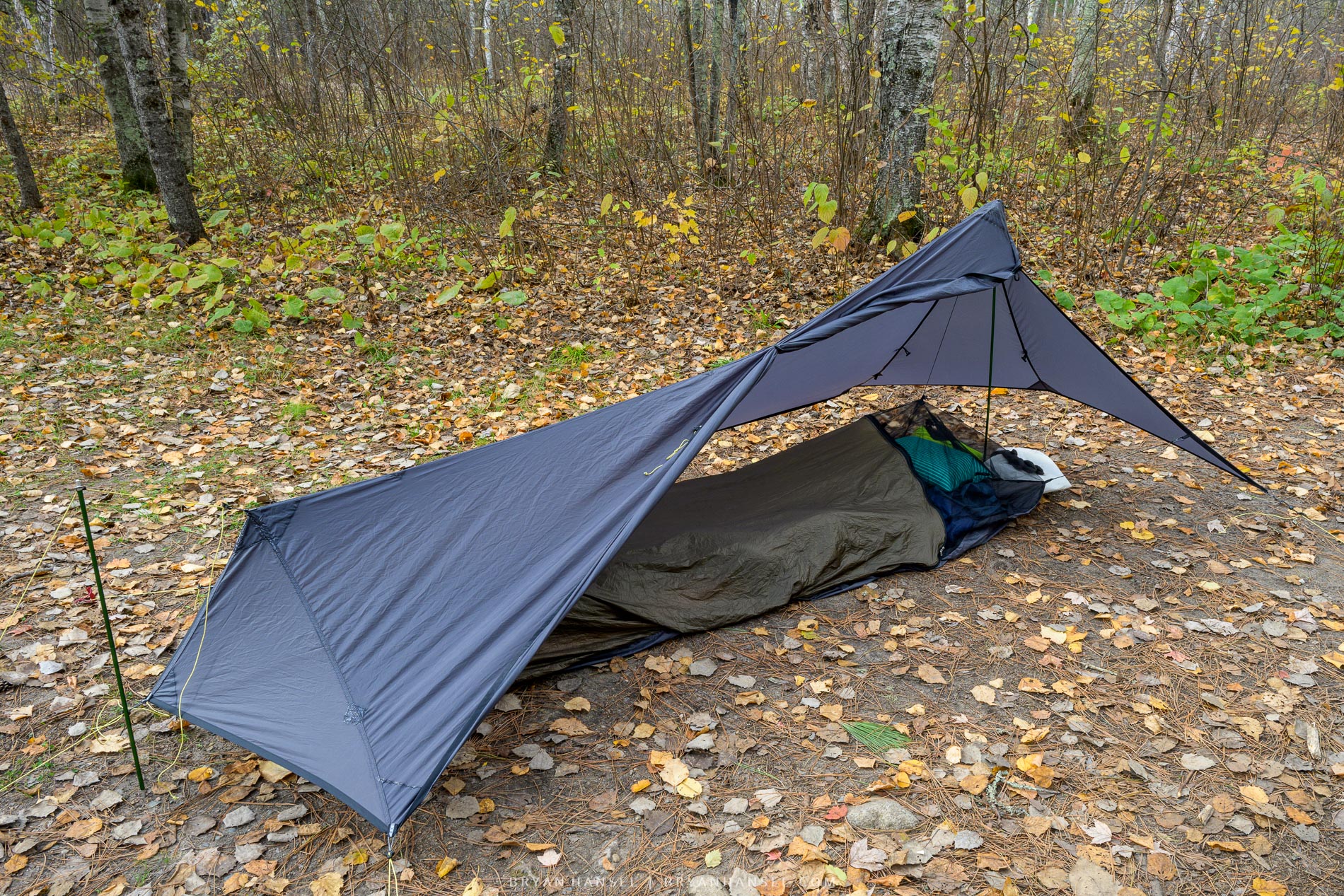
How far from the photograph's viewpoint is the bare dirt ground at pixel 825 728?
2.25 meters

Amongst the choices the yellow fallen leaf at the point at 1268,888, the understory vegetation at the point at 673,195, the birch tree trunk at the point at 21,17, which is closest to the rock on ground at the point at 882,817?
the yellow fallen leaf at the point at 1268,888

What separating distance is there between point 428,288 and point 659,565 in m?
4.67

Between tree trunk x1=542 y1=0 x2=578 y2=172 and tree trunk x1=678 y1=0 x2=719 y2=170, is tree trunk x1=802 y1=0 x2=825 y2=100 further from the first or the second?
tree trunk x1=542 y1=0 x2=578 y2=172

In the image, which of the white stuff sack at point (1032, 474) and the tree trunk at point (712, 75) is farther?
the tree trunk at point (712, 75)

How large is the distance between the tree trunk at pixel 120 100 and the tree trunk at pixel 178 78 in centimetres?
36

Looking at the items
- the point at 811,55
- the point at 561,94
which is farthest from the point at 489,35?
the point at 811,55

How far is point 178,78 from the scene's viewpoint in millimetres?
8344

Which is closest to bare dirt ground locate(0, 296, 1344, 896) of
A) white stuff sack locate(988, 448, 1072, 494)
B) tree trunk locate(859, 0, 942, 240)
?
white stuff sack locate(988, 448, 1072, 494)

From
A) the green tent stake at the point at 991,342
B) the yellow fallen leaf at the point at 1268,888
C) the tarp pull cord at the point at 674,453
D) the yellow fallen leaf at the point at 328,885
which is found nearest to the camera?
the yellow fallen leaf at the point at 1268,888

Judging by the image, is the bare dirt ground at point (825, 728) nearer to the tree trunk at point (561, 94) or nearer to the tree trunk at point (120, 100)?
the tree trunk at point (561, 94)

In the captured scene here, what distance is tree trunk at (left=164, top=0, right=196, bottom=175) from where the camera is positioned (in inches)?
→ 328

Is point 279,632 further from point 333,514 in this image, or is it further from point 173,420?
point 173,420

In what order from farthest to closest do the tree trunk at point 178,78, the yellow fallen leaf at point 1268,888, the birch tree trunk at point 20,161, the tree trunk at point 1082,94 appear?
the tree trunk at point 178,78
the tree trunk at point 1082,94
the birch tree trunk at point 20,161
the yellow fallen leaf at point 1268,888

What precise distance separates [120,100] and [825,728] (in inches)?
383
